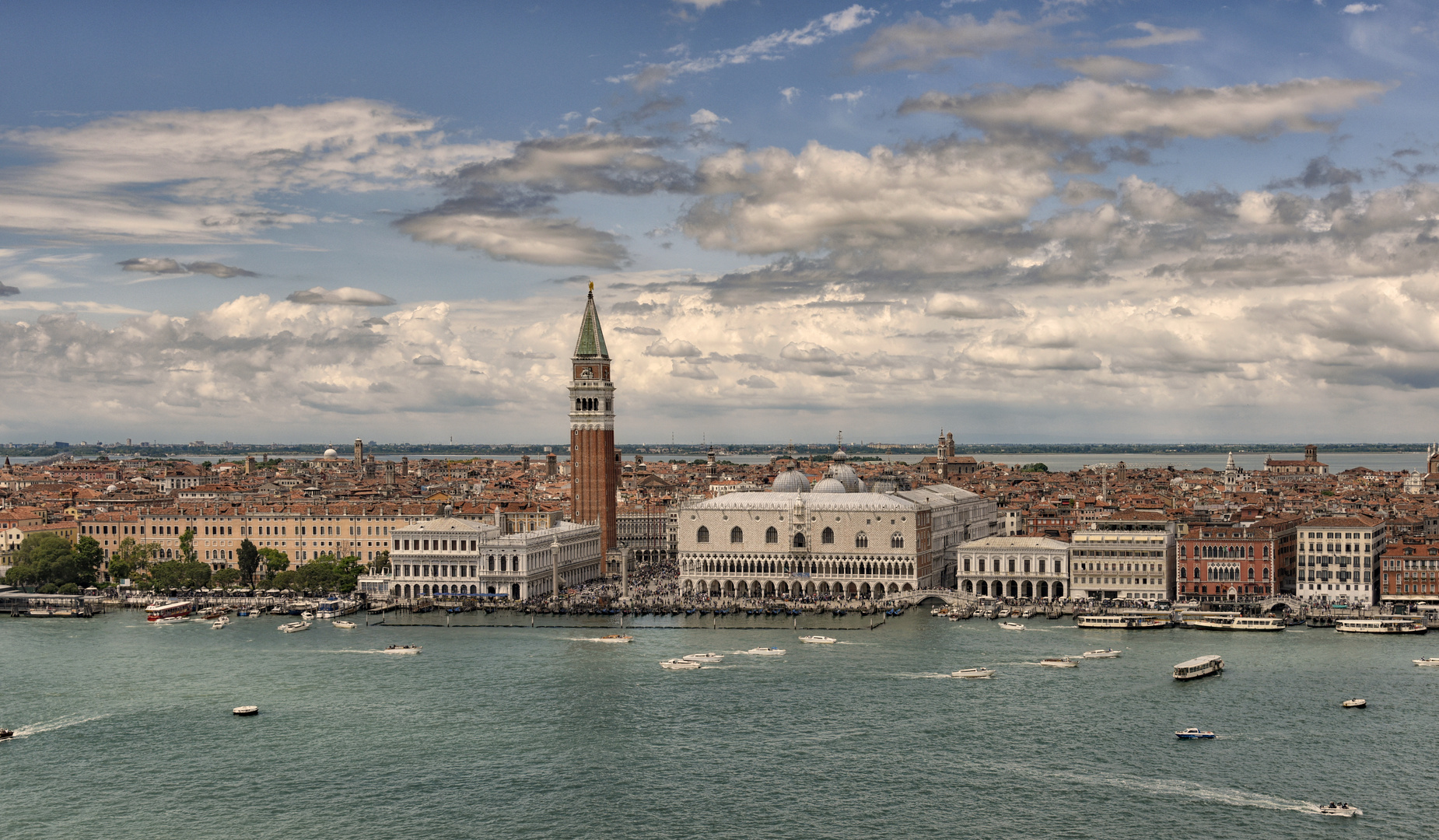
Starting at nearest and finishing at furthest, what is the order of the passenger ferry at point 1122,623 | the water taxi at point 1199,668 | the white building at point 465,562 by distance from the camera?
1. the water taxi at point 1199,668
2. the passenger ferry at point 1122,623
3. the white building at point 465,562

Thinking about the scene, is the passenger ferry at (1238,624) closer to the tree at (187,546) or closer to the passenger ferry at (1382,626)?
the passenger ferry at (1382,626)

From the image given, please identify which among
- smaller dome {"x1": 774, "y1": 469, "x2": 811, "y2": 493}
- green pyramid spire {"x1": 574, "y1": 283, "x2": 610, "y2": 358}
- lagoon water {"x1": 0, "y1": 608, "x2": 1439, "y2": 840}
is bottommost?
lagoon water {"x1": 0, "y1": 608, "x2": 1439, "y2": 840}

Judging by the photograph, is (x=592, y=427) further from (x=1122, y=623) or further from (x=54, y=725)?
(x=54, y=725)

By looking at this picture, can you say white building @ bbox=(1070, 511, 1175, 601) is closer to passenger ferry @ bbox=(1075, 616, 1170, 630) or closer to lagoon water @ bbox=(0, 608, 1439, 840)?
passenger ferry @ bbox=(1075, 616, 1170, 630)

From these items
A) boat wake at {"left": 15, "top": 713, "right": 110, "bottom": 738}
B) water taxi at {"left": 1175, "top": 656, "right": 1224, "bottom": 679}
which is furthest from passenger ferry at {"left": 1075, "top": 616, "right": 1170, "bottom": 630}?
boat wake at {"left": 15, "top": 713, "right": 110, "bottom": 738}

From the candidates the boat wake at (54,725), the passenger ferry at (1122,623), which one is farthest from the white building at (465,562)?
the boat wake at (54,725)

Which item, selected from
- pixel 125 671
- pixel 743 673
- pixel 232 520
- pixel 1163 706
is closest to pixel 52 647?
pixel 125 671
